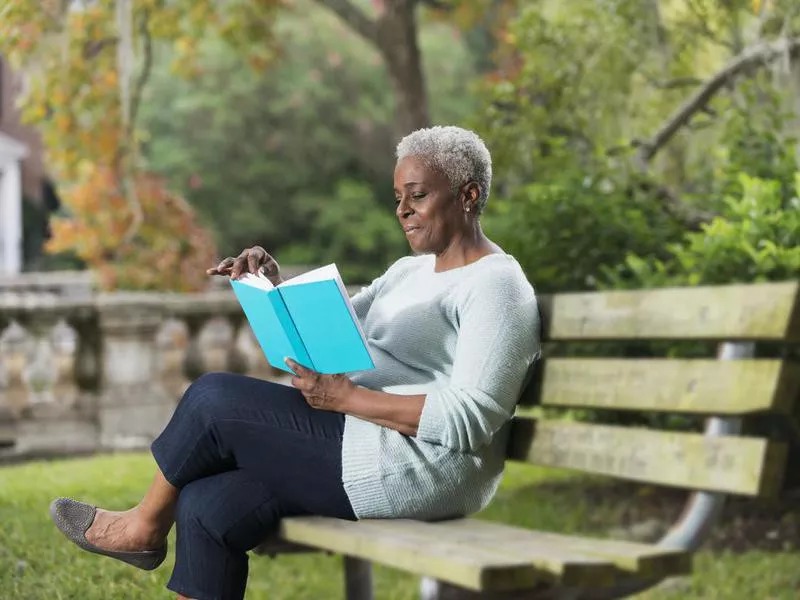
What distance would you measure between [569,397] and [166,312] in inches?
216

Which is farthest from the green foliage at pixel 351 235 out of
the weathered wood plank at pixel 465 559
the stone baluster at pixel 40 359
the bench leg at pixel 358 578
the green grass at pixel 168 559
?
the weathered wood plank at pixel 465 559

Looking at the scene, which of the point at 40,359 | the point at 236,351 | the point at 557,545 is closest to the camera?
the point at 557,545

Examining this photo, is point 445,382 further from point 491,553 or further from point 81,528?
point 81,528

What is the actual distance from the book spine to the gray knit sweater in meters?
0.18

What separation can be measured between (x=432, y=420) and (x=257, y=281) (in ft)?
1.74

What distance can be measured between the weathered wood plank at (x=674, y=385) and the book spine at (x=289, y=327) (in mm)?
637

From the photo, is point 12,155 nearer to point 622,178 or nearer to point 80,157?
point 80,157

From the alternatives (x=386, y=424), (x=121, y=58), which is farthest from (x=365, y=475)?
(x=121, y=58)

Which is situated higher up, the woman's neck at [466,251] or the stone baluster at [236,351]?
the woman's neck at [466,251]

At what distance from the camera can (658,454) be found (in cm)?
307

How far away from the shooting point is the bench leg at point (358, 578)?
3.76 meters

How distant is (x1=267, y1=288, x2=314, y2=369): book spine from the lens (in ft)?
9.99

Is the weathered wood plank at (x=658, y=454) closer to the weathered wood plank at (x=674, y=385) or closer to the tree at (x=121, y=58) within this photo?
the weathered wood plank at (x=674, y=385)

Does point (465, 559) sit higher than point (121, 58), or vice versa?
point (121, 58)
